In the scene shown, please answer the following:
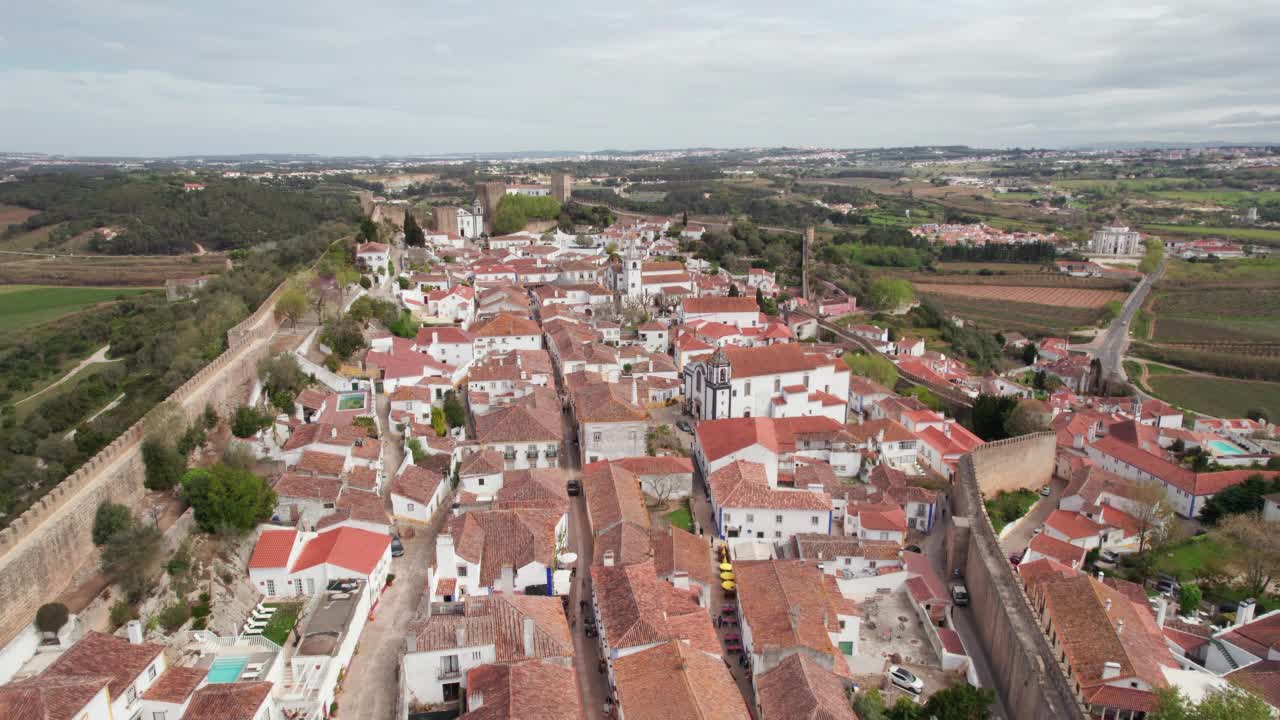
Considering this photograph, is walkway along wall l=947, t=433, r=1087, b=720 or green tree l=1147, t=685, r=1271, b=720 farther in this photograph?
walkway along wall l=947, t=433, r=1087, b=720

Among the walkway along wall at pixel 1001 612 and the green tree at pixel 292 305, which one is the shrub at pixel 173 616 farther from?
the green tree at pixel 292 305

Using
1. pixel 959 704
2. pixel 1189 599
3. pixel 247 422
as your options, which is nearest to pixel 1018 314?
pixel 1189 599

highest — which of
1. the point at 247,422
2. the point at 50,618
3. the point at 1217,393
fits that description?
the point at 247,422

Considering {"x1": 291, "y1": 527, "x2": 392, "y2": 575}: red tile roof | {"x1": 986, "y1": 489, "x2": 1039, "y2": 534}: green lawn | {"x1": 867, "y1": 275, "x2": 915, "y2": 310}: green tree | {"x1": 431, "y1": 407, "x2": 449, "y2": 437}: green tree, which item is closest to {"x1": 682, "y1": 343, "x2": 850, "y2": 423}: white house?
{"x1": 986, "y1": 489, "x2": 1039, "y2": 534}: green lawn

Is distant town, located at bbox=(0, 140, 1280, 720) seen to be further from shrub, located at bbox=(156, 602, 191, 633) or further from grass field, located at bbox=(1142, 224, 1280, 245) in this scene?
grass field, located at bbox=(1142, 224, 1280, 245)

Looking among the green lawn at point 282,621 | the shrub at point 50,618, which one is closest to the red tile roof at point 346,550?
the green lawn at point 282,621

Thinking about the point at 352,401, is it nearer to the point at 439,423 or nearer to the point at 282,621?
the point at 439,423
